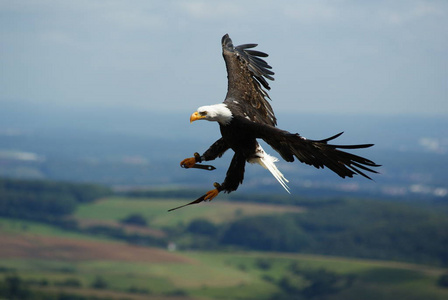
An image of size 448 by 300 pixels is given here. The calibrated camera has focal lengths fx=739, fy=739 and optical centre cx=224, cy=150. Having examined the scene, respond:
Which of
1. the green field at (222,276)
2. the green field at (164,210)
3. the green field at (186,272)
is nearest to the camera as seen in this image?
the green field at (222,276)

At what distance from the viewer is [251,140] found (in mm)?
12531

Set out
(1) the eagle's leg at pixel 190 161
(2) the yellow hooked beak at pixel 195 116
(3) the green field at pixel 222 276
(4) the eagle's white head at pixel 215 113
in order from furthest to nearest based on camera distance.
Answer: (3) the green field at pixel 222 276 → (1) the eagle's leg at pixel 190 161 → (4) the eagle's white head at pixel 215 113 → (2) the yellow hooked beak at pixel 195 116

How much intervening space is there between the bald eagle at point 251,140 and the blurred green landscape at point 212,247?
327 ft

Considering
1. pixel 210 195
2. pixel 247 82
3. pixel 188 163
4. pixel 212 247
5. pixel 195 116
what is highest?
pixel 247 82

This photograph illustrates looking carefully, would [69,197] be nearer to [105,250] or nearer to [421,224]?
[105,250]

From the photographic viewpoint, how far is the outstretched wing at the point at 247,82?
531 inches

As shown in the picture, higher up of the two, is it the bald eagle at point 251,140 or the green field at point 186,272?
the bald eagle at point 251,140

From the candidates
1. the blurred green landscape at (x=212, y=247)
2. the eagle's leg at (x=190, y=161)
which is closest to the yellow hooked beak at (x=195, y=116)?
the eagle's leg at (x=190, y=161)

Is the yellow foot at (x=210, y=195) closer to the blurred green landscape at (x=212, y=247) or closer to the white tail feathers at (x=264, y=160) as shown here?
the white tail feathers at (x=264, y=160)

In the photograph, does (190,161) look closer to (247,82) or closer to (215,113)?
(215,113)

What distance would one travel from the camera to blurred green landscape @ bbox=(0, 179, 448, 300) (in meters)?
119

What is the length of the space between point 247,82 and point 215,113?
348 centimetres

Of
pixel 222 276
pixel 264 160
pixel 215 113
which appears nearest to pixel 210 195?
pixel 264 160

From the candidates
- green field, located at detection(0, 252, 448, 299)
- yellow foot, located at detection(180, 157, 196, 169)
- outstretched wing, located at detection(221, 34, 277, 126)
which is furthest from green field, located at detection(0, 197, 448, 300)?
yellow foot, located at detection(180, 157, 196, 169)
